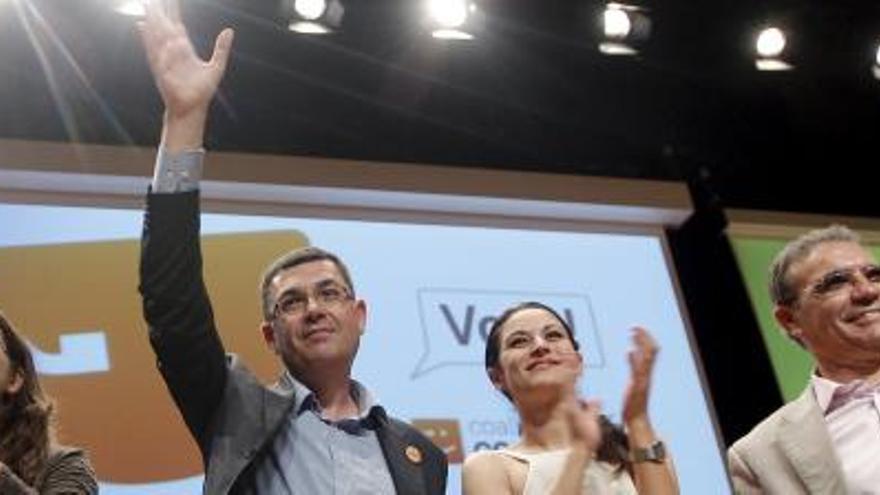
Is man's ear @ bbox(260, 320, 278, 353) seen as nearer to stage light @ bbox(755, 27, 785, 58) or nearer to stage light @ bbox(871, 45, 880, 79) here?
stage light @ bbox(755, 27, 785, 58)

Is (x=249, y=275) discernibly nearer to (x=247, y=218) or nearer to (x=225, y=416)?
(x=247, y=218)

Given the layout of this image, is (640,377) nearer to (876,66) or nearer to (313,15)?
(313,15)

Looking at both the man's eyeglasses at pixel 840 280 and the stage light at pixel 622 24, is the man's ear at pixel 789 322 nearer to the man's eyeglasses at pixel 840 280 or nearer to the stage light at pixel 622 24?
the man's eyeglasses at pixel 840 280

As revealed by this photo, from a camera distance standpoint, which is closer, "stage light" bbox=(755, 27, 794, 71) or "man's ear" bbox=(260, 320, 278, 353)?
"man's ear" bbox=(260, 320, 278, 353)

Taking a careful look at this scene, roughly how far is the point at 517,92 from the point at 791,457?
9.52 feet

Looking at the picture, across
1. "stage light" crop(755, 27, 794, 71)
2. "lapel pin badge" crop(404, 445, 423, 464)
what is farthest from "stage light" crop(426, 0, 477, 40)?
"lapel pin badge" crop(404, 445, 423, 464)

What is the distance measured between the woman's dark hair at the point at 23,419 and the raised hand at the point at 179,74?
1.65 feet

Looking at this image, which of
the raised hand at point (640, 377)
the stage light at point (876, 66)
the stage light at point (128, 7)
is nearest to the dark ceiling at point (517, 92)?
the stage light at point (876, 66)

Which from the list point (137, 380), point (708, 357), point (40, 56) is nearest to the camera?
point (137, 380)

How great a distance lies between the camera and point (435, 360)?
4402 millimetres

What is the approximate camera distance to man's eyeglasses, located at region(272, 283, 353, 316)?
2.63 m

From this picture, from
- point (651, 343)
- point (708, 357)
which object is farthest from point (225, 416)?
point (708, 357)

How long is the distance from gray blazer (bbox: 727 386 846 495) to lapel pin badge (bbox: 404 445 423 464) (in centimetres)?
74

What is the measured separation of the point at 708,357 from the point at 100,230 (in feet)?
7.80
